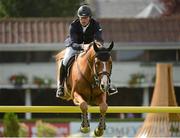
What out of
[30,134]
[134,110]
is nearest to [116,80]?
[30,134]

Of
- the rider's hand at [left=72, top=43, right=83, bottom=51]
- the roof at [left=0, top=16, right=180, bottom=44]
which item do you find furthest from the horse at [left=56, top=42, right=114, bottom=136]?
the roof at [left=0, top=16, right=180, bottom=44]

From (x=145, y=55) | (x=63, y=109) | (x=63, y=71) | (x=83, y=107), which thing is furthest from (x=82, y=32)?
(x=145, y=55)

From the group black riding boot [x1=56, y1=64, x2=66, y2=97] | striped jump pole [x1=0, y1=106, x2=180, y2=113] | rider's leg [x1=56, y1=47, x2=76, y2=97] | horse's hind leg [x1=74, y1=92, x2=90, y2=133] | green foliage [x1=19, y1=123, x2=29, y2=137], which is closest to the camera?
horse's hind leg [x1=74, y1=92, x2=90, y2=133]

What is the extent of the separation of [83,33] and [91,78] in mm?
988

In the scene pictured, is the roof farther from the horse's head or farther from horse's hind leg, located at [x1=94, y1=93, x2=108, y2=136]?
the horse's head

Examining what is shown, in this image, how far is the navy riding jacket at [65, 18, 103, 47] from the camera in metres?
11.3

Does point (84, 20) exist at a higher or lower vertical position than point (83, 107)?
higher

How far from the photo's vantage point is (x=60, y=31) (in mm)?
36562

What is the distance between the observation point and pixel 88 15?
11.1 m

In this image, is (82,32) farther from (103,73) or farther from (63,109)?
(103,73)

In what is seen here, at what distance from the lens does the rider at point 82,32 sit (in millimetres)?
11102

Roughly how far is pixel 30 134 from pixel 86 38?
53.8 ft

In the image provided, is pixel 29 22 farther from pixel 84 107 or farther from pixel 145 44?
pixel 84 107

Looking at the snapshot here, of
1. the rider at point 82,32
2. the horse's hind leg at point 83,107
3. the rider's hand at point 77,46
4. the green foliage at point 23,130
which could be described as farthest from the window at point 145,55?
the horse's hind leg at point 83,107
